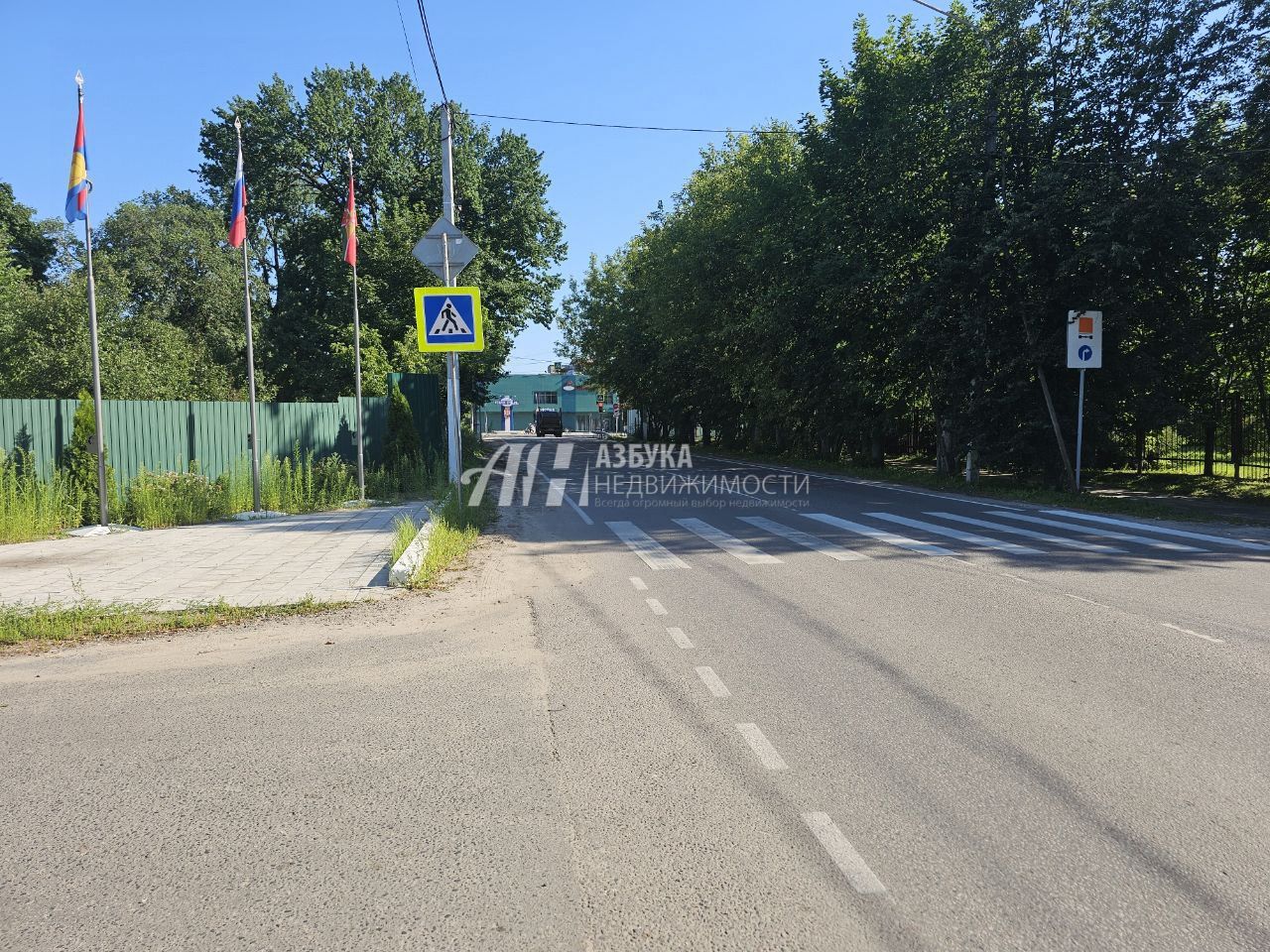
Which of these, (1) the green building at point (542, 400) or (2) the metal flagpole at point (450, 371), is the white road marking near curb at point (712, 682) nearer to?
(2) the metal flagpole at point (450, 371)

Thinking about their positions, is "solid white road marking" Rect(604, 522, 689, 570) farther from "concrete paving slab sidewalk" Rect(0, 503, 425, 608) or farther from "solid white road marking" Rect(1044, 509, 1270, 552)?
"solid white road marking" Rect(1044, 509, 1270, 552)

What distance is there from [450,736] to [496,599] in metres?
3.62

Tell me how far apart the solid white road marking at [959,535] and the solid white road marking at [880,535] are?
2.02 ft

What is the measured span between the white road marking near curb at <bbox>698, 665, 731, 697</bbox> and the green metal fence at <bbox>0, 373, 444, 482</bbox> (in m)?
12.0

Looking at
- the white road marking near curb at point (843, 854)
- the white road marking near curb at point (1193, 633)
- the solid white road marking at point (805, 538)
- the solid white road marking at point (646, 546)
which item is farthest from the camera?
the solid white road marking at point (805, 538)

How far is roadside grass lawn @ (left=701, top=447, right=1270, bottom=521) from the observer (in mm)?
14852

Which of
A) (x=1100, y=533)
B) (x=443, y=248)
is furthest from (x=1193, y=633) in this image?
(x=443, y=248)

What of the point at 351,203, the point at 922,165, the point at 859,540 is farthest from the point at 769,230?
the point at 859,540

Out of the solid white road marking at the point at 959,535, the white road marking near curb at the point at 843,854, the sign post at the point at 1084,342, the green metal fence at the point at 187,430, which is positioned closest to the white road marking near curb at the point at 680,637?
the white road marking near curb at the point at 843,854

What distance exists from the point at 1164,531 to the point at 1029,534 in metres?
2.20

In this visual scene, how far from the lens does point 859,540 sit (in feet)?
36.8

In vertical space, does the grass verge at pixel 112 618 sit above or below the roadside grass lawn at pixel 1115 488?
below

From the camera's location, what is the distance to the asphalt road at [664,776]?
9.41 feet

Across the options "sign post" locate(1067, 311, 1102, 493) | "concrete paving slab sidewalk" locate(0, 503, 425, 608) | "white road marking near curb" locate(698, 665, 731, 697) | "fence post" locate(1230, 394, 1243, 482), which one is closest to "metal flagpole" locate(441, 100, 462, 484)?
"concrete paving slab sidewalk" locate(0, 503, 425, 608)
